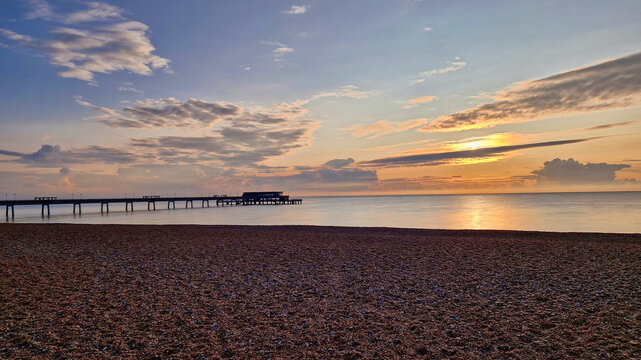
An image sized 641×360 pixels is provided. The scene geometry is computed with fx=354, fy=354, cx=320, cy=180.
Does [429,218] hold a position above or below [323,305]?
below

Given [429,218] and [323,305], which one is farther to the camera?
[429,218]

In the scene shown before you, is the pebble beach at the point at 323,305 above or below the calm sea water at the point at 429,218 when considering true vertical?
above

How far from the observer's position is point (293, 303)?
759 cm

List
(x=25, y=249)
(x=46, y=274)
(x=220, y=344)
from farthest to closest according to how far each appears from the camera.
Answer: (x=25, y=249) < (x=46, y=274) < (x=220, y=344)

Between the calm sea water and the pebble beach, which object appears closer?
the pebble beach

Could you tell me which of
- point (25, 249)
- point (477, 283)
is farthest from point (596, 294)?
point (25, 249)

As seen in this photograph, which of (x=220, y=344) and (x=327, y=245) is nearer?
(x=220, y=344)

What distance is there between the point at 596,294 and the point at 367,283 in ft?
17.0

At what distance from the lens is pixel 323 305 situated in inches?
294

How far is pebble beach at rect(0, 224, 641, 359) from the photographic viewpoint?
5.43 meters

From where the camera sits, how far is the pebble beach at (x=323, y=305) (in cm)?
543

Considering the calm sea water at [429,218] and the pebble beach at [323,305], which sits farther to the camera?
the calm sea water at [429,218]

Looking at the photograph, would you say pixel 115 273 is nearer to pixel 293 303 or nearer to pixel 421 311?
pixel 293 303

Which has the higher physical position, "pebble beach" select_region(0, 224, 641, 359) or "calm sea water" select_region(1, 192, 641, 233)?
"pebble beach" select_region(0, 224, 641, 359)
